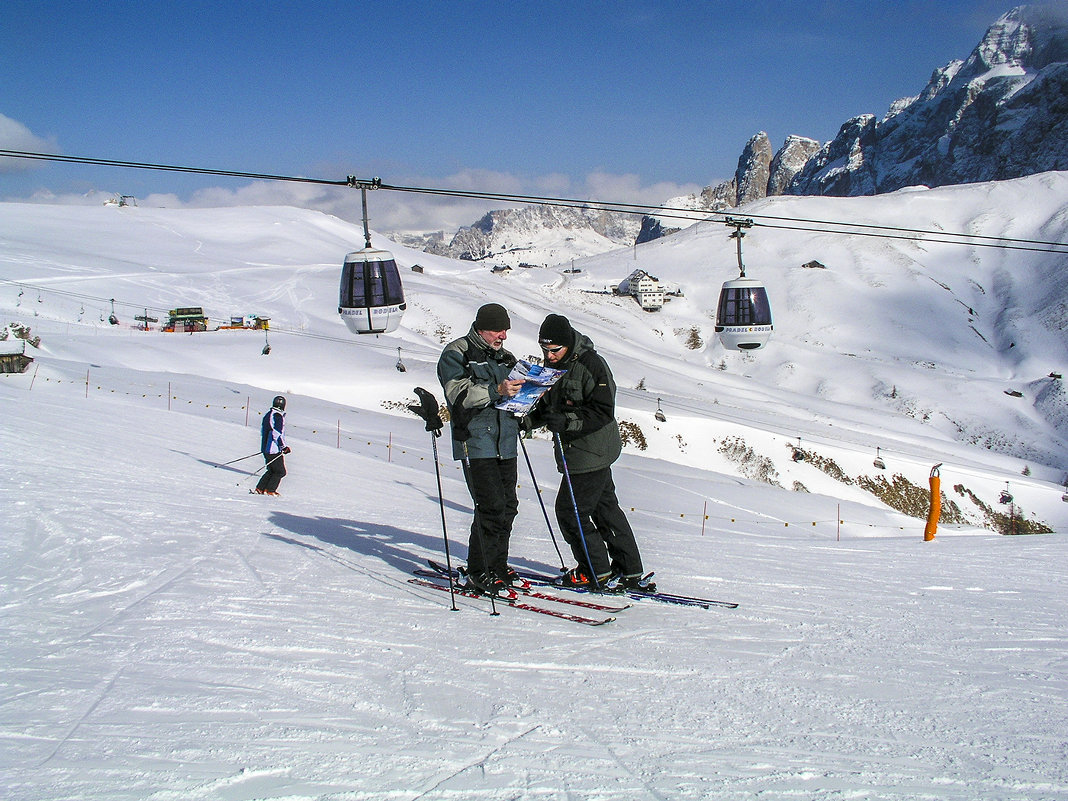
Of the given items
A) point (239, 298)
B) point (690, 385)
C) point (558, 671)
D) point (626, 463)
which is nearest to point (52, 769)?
point (558, 671)

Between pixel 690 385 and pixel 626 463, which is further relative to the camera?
pixel 690 385

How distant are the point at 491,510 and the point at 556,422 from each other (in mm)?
907

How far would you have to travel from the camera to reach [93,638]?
4570 mm

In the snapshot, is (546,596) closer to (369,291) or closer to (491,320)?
(491,320)

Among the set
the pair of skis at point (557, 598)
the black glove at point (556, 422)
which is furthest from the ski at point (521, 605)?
the black glove at point (556, 422)

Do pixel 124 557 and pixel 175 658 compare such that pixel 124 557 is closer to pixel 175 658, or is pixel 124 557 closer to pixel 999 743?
pixel 175 658

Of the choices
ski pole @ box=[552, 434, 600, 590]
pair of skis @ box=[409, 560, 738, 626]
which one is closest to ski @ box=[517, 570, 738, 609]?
pair of skis @ box=[409, 560, 738, 626]

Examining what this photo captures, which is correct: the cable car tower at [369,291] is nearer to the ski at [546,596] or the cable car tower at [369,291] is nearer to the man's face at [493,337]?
the ski at [546,596]

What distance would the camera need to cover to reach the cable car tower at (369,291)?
41.8 ft

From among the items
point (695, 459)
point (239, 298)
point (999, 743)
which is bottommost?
point (695, 459)

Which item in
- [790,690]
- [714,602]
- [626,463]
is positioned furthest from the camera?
[626,463]

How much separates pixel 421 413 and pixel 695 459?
25.4 meters

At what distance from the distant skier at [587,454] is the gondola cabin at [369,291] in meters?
7.10

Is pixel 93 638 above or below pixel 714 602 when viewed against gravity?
above
